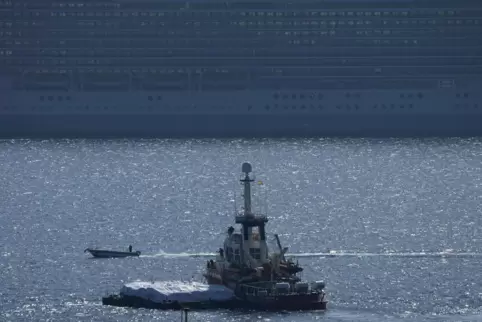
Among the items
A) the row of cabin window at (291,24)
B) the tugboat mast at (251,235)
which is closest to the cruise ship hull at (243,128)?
the row of cabin window at (291,24)

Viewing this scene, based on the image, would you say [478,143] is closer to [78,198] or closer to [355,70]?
[355,70]

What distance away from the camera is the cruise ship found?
123 meters

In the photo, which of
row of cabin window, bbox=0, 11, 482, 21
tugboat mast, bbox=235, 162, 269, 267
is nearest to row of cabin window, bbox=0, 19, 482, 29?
row of cabin window, bbox=0, 11, 482, 21

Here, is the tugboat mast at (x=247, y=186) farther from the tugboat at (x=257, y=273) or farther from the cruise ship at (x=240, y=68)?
the cruise ship at (x=240, y=68)

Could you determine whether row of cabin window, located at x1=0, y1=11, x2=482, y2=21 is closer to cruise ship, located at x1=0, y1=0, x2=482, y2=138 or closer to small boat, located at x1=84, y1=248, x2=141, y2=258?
cruise ship, located at x1=0, y1=0, x2=482, y2=138

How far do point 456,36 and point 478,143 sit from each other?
967 centimetres

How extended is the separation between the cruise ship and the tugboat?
64.9 metres

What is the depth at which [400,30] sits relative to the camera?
424 feet

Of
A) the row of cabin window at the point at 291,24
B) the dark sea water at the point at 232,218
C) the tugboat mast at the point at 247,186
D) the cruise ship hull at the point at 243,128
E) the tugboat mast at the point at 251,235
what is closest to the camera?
the tugboat mast at the point at 251,235

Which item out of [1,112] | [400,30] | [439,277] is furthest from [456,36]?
[439,277]

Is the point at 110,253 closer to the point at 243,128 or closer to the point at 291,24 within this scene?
the point at 243,128

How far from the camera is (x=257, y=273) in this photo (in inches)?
2191

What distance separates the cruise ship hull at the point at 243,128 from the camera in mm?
122562

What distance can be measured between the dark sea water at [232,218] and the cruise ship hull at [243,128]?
1.10 metres
